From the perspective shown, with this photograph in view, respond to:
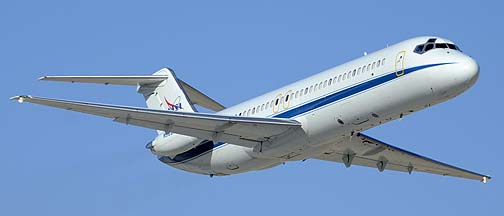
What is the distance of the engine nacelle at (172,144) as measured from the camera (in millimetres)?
42750

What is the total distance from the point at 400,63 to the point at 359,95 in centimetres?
170

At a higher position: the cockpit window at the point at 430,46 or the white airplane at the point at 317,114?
the cockpit window at the point at 430,46

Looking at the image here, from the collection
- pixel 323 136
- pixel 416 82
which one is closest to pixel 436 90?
pixel 416 82

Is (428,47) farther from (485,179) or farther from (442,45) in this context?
(485,179)

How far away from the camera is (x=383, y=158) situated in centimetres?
4431

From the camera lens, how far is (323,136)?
3897 centimetres

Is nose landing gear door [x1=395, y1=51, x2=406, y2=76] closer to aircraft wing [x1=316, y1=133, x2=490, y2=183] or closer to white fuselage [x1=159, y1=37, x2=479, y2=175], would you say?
white fuselage [x1=159, y1=37, x2=479, y2=175]

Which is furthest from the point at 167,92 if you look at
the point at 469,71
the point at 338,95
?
the point at 469,71

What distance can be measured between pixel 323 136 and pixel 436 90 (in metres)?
4.17

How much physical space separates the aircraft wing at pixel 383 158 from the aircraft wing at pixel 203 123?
262 centimetres

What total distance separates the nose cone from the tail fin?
12.2 m

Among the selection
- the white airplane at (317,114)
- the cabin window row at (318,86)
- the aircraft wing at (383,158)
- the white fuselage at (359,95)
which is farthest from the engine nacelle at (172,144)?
the aircraft wing at (383,158)

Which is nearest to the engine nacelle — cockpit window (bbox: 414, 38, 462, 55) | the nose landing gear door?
the nose landing gear door

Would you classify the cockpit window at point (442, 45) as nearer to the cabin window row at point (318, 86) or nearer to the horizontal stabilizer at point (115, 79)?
the cabin window row at point (318, 86)
